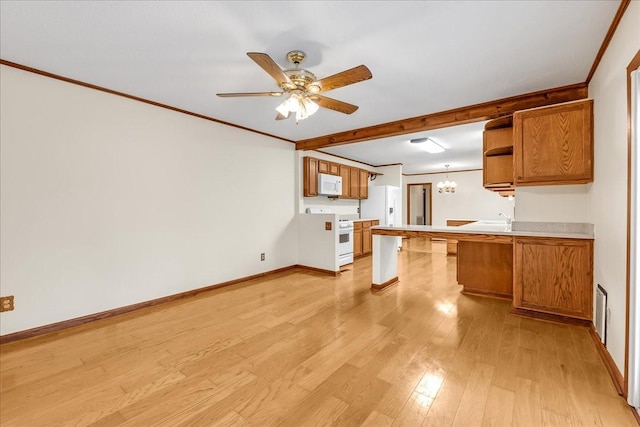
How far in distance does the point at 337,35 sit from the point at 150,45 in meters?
1.44

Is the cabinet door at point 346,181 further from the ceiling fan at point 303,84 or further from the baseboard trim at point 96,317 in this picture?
the ceiling fan at point 303,84

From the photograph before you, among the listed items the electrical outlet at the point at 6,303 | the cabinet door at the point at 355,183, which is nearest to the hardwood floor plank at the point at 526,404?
the electrical outlet at the point at 6,303

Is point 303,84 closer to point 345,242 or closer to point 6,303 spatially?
point 6,303

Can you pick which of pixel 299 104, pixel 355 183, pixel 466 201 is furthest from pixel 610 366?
pixel 466 201

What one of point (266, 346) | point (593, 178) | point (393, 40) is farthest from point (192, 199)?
point (593, 178)

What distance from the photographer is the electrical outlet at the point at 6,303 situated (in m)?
2.38

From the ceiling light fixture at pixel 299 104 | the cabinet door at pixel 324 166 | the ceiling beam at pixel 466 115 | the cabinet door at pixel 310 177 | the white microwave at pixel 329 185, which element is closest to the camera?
the ceiling light fixture at pixel 299 104

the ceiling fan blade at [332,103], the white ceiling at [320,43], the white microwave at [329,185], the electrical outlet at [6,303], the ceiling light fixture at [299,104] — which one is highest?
the white ceiling at [320,43]

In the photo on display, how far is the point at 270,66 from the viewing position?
1.91m

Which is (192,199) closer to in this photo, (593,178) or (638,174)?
(638,174)

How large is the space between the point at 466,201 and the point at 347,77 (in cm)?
777

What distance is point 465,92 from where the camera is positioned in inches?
117

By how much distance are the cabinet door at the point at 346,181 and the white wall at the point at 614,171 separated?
4.27 meters

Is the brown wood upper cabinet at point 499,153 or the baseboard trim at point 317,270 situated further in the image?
the baseboard trim at point 317,270
